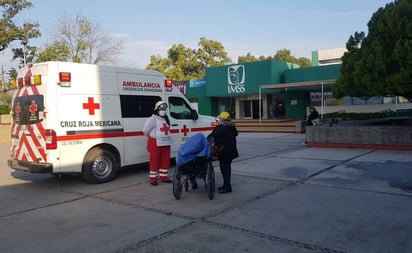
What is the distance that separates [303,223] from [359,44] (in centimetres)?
1064

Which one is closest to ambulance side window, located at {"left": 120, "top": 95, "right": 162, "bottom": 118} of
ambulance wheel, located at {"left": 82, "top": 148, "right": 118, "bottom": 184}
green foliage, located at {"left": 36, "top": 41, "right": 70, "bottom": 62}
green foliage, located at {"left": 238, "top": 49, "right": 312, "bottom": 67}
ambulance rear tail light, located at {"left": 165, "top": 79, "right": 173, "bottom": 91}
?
ambulance rear tail light, located at {"left": 165, "top": 79, "right": 173, "bottom": 91}

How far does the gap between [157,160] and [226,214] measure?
2755mm

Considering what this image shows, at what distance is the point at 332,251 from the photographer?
425 cm

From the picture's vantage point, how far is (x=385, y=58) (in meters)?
11.6

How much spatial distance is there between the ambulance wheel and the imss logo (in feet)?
78.4

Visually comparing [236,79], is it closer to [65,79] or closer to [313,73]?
[313,73]

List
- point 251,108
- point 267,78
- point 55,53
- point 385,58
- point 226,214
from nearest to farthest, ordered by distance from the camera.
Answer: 1. point 226,214
2. point 385,58
3. point 267,78
4. point 251,108
5. point 55,53

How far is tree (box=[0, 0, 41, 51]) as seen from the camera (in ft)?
104

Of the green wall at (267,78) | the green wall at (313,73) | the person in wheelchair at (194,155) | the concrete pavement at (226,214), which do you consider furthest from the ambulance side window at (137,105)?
the green wall at (267,78)

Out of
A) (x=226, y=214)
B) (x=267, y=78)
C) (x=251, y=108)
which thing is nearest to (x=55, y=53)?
(x=251, y=108)

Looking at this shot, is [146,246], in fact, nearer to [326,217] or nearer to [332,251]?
[332,251]

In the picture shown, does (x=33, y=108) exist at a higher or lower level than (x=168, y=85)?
lower

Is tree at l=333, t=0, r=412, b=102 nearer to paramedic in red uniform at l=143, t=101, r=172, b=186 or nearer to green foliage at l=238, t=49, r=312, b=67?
paramedic in red uniform at l=143, t=101, r=172, b=186

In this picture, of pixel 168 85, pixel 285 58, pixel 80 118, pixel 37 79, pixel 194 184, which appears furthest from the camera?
pixel 285 58
